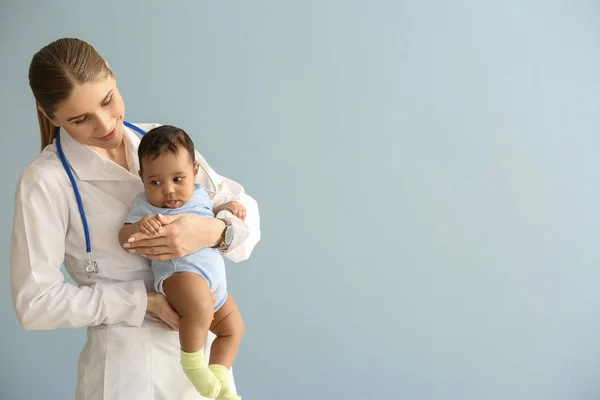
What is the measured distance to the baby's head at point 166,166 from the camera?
166 cm

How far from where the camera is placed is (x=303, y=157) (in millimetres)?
3057

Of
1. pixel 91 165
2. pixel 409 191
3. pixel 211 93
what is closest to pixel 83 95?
pixel 91 165

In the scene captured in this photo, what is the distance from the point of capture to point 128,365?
1.66 metres

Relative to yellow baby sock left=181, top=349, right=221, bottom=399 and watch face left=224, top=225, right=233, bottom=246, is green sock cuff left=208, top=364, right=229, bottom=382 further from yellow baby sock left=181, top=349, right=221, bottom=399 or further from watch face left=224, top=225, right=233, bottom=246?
watch face left=224, top=225, right=233, bottom=246

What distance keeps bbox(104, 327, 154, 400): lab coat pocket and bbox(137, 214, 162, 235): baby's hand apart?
246 mm

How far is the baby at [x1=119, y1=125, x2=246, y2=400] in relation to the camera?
1.62 metres

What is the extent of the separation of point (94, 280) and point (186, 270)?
0.72 feet

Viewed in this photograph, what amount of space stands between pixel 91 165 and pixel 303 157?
57.3 inches

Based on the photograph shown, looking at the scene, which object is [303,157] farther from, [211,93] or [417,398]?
[417,398]

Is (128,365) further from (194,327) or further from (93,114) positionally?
(93,114)

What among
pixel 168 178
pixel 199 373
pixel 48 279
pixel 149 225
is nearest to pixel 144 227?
pixel 149 225

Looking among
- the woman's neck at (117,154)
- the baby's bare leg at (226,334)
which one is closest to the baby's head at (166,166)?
the woman's neck at (117,154)

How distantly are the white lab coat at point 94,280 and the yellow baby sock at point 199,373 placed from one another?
0.11 metres

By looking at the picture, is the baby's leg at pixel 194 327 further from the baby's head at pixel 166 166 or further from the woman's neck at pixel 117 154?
the woman's neck at pixel 117 154
